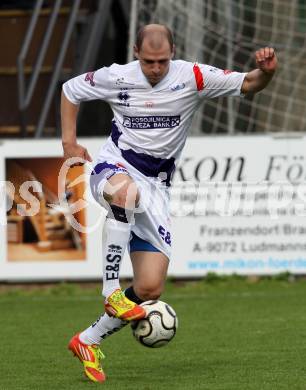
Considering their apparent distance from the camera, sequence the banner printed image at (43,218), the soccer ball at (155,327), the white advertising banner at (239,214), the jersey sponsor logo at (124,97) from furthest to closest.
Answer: the banner printed image at (43,218) < the white advertising banner at (239,214) < the jersey sponsor logo at (124,97) < the soccer ball at (155,327)

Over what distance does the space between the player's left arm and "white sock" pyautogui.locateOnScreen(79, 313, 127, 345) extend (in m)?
1.64

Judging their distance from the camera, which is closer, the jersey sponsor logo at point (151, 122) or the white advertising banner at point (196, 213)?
the jersey sponsor logo at point (151, 122)

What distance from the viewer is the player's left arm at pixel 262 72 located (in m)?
7.00

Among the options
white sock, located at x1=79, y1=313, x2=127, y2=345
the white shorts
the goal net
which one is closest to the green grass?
white sock, located at x1=79, y1=313, x2=127, y2=345

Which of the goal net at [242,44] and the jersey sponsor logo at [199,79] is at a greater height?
the jersey sponsor logo at [199,79]

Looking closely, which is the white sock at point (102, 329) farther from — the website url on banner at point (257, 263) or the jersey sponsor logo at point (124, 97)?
the website url on banner at point (257, 263)

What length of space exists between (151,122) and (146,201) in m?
0.50

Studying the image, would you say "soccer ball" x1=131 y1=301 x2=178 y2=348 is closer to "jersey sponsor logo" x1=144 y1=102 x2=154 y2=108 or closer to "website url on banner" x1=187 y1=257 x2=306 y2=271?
"jersey sponsor logo" x1=144 y1=102 x2=154 y2=108

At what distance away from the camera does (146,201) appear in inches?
291

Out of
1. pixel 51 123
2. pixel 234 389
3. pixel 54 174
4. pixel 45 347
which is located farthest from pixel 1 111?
pixel 234 389

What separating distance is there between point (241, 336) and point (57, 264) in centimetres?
449

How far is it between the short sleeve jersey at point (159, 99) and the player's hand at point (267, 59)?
357 millimetres

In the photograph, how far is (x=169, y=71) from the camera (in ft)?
24.6

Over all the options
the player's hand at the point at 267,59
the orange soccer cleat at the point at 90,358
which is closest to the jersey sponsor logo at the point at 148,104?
the player's hand at the point at 267,59
